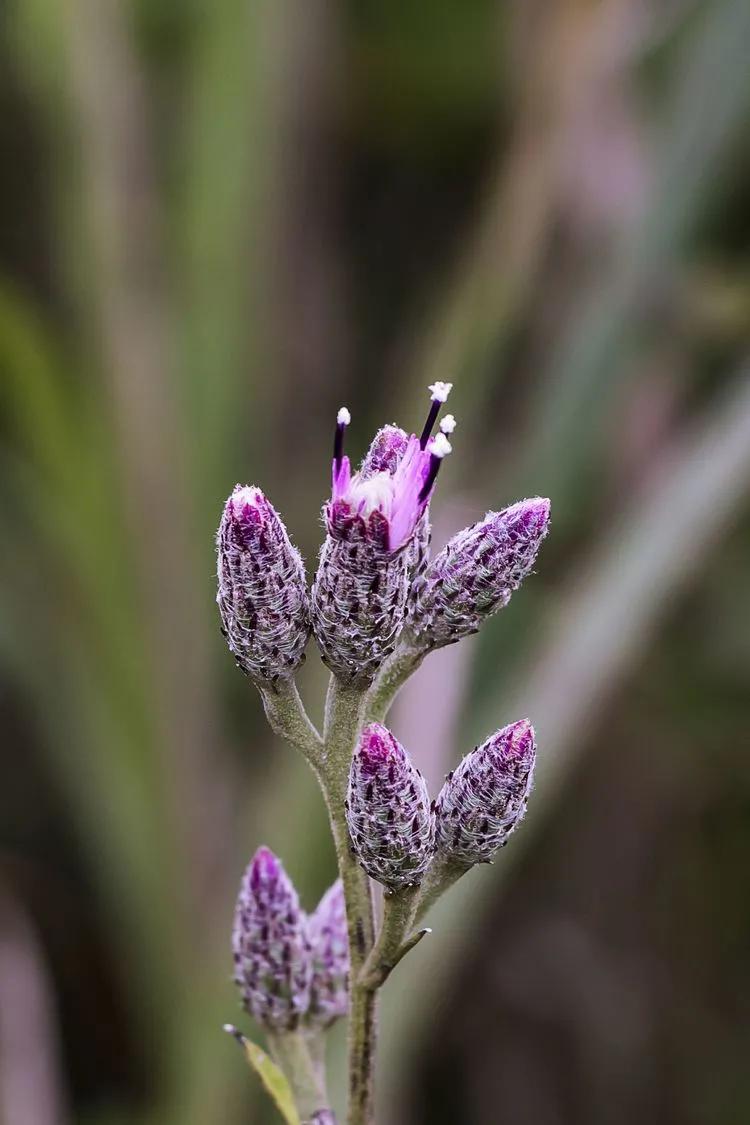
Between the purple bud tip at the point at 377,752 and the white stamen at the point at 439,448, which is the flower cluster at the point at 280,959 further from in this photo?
the white stamen at the point at 439,448

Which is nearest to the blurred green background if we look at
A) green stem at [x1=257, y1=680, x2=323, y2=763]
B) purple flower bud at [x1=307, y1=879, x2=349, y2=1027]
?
purple flower bud at [x1=307, y1=879, x2=349, y2=1027]

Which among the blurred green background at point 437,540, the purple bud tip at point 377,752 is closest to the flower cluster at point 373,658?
the purple bud tip at point 377,752

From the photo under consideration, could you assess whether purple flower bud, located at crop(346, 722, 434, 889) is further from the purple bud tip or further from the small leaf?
the small leaf

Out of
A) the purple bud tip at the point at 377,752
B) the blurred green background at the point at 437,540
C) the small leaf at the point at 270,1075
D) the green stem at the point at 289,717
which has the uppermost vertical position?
the blurred green background at the point at 437,540

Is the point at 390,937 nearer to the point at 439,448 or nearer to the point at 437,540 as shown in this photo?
the point at 439,448

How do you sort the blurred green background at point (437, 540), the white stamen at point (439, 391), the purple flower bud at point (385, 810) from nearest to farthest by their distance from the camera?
the purple flower bud at point (385, 810), the white stamen at point (439, 391), the blurred green background at point (437, 540)

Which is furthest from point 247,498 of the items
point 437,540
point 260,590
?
point 437,540
